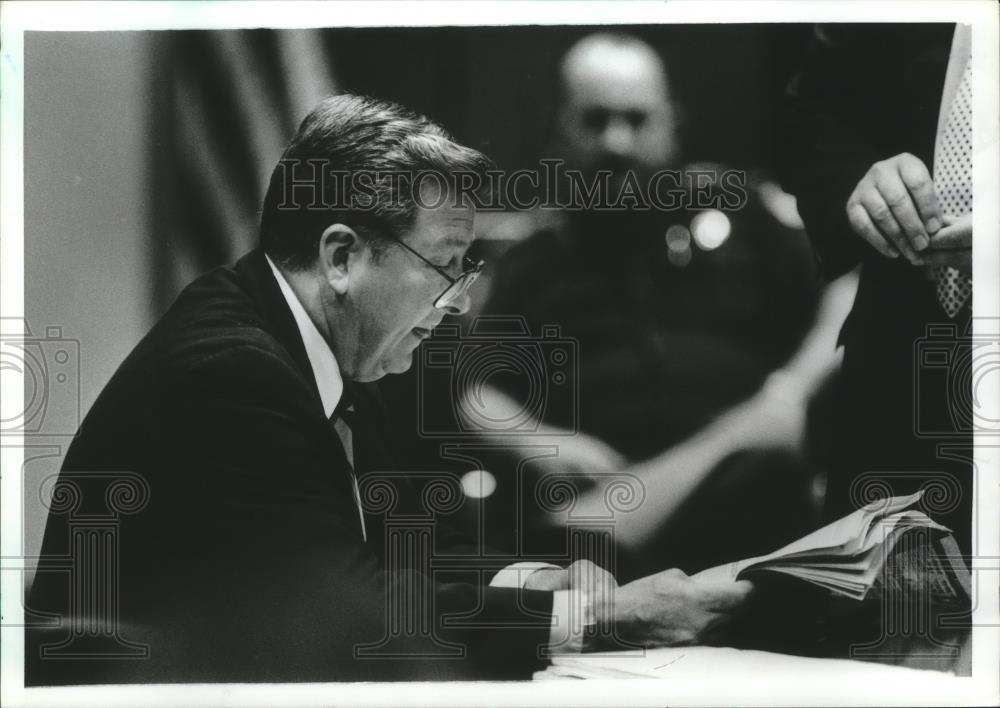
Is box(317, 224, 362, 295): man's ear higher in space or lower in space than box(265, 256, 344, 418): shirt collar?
higher

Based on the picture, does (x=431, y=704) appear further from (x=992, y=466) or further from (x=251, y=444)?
(x=992, y=466)

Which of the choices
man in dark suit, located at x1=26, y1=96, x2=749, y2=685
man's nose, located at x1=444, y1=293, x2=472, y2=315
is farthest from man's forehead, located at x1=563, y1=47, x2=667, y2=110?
man's nose, located at x1=444, y1=293, x2=472, y2=315

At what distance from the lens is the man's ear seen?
236 cm

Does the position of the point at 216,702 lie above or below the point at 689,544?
below

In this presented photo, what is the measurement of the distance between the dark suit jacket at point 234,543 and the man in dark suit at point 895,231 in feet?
3.78

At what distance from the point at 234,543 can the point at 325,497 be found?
29 centimetres

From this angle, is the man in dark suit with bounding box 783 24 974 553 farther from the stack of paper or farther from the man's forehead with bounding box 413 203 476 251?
the man's forehead with bounding box 413 203 476 251

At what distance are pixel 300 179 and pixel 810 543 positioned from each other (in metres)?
1.81

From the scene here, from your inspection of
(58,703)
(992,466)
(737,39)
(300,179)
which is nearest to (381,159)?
(300,179)

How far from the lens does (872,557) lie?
2400mm

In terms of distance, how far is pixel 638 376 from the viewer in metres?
2.38

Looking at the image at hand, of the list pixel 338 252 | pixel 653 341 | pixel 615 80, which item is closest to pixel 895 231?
pixel 653 341

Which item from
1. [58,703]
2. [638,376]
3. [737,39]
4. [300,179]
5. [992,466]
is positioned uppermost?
[737,39]

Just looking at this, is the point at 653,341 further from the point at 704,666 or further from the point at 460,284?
the point at 704,666
